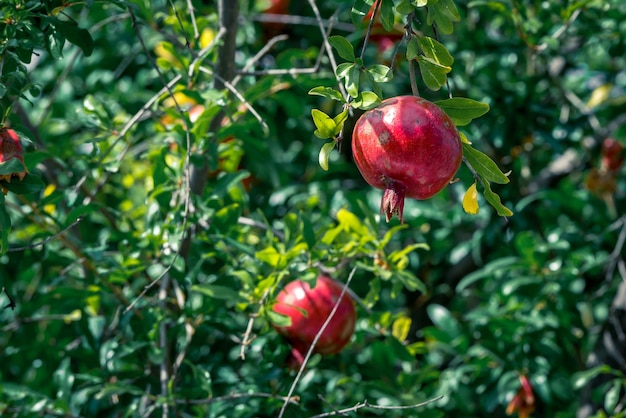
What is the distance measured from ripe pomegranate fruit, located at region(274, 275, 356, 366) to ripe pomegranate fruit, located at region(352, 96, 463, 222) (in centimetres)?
59

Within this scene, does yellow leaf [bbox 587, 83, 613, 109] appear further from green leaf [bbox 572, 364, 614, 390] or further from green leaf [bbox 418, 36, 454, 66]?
green leaf [bbox 418, 36, 454, 66]

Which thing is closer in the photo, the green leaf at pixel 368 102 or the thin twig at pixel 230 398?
the green leaf at pixel 368 102

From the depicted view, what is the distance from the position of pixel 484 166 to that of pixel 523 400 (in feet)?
3.61

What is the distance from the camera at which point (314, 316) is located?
5.43 ft

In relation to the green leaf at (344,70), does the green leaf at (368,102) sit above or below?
below

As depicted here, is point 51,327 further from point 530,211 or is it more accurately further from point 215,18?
point 530,211

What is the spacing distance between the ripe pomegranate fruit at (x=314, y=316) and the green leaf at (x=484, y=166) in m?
0.57

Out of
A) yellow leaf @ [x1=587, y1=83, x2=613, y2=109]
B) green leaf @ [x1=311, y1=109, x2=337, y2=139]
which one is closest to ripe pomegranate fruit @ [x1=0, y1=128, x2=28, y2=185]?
green leaf @ [x1=311, y1=109, x2=337, y2=139]

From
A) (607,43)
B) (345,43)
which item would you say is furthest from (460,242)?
(345,43)

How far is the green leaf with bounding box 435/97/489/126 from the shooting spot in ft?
3.71

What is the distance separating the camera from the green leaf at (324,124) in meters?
1.11

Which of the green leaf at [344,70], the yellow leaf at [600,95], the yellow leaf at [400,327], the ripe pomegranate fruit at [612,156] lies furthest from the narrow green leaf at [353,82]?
the yellow leaf at [600,95]

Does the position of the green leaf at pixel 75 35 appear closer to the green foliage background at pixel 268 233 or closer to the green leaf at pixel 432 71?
the green foliage background at pixel 268 233

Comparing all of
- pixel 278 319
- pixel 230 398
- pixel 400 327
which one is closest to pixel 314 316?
pixel 278 319
